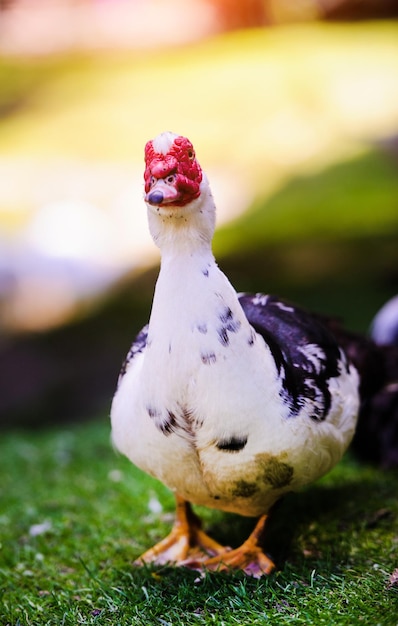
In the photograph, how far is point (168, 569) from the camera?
2605 mm

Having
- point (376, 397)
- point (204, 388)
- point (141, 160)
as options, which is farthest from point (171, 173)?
point (141, 160)

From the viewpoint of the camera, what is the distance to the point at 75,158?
6.45m

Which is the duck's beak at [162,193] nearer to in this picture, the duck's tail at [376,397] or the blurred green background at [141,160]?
the duck's tail at [376,397]

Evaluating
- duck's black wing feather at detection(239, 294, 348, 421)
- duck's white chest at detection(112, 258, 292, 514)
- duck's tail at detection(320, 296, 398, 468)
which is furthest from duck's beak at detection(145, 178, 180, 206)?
duck's tail at detection(320, 296, 398, 468)

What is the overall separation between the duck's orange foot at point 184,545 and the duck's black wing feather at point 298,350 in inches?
28.0

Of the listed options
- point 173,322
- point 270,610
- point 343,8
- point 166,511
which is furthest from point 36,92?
point 270,610

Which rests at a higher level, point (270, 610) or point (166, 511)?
point (166, 511)

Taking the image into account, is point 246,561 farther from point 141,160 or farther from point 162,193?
point 141,160

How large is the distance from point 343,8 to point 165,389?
5.52 metres

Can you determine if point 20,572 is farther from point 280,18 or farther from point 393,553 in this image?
point 280,18

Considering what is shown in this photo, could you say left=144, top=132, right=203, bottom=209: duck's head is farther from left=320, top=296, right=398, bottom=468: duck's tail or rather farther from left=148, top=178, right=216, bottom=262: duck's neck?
left=320, top=296, right=398, bottom=468: duck's tail

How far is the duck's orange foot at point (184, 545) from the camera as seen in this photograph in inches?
105

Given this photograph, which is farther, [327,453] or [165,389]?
[327,453]

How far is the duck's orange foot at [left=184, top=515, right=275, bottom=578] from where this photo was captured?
2.46 m
